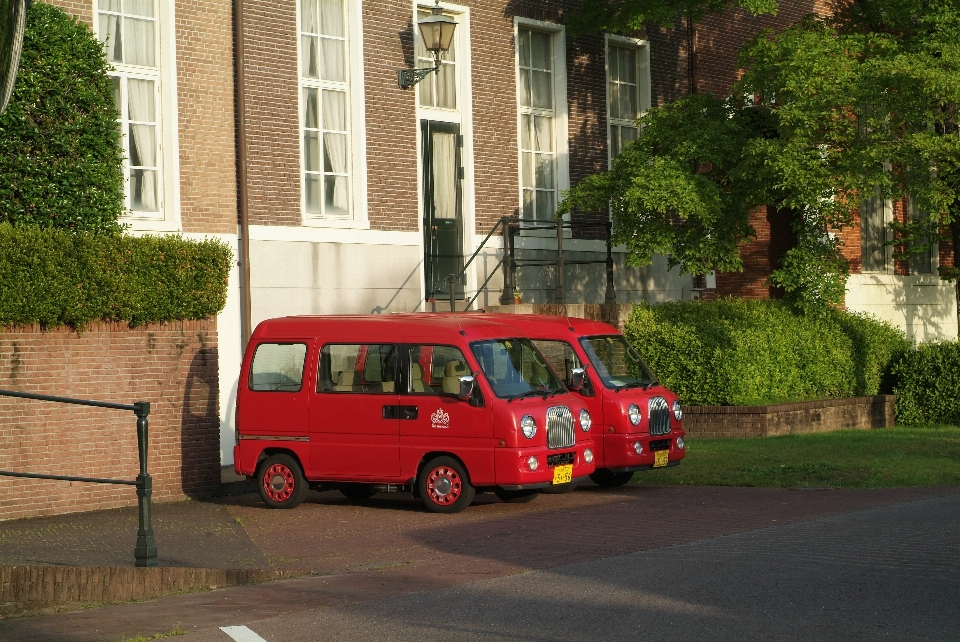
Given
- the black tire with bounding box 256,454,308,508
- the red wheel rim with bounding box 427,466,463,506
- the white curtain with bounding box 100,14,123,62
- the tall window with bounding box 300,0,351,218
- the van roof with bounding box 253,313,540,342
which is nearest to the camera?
the red wheel rim with bounding box 427,466,463,506

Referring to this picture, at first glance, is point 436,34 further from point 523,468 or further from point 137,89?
point 523,468

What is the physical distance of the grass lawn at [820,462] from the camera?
16.2 m

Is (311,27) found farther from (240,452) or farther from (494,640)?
(494,640)

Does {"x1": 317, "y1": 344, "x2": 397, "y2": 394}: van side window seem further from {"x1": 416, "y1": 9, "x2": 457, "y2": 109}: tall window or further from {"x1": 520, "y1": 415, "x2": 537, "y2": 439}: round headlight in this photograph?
{"x1": 416, "y1": 9, "x2": 457, "y2": 109}: tall window

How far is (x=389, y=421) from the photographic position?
14.9 m

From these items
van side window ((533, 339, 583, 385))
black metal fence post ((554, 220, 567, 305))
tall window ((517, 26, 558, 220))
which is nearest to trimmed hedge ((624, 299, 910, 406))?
black metal fence post ((554, 220, 567, 305))

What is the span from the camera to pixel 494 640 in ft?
26.3

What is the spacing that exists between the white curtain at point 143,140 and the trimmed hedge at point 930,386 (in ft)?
46.2

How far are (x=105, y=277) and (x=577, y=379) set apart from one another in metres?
5.43

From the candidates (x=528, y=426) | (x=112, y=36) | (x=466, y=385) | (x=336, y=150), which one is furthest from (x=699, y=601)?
(x=336, y=150)

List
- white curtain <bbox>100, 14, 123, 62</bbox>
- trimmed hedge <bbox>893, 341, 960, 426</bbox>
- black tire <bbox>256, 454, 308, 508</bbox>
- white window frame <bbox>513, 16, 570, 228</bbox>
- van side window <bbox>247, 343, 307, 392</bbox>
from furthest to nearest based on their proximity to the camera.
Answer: trimmed hedge <bbox>893, 341, 960, 426</bbox>, white window frame <bbox>513, 16, 570, 228</bbox>, white curtain <bbox>100, 14, 123, 62</bbox>, van side window <bbox>247, 343, 307, 392</bbox>, black tire <bbox>256, 454, 308, 508</bbox>

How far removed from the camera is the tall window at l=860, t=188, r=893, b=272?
98.2 ft

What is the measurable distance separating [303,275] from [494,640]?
12124mm

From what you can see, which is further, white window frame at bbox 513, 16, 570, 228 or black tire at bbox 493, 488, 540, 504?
white window frame at bbox 513, 16, 570, 228
